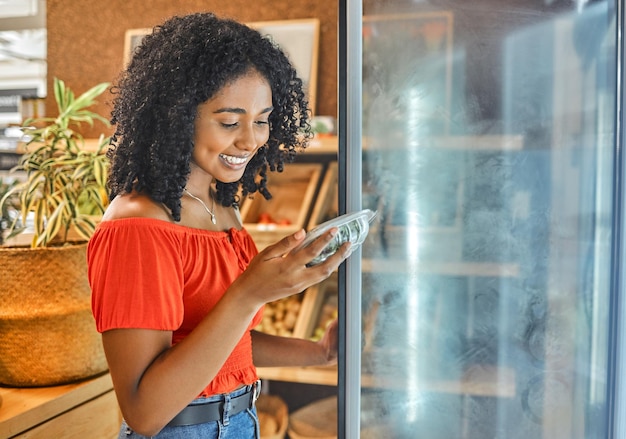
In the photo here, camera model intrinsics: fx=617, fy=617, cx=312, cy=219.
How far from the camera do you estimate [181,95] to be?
3.16ft

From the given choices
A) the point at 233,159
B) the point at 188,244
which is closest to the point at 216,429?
the point at 188,244

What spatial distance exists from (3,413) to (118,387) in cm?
60

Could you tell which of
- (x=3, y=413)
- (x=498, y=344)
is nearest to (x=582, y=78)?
(x=498, y=344)

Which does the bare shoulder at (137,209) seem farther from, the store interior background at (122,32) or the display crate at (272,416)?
the display crate at (272,416)

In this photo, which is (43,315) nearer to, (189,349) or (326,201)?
(189,349)

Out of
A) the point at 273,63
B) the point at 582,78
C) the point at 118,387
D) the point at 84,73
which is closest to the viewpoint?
the point at 118,387

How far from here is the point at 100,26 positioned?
9.21ft

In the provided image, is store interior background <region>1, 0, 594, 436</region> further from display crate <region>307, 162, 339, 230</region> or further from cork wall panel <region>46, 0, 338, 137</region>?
display crate <region>307, 162, 339, 230</region>

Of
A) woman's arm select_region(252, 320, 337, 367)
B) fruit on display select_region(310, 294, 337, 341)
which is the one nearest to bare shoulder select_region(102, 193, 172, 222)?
woman's arm select_region(252, 320, 337, 367)

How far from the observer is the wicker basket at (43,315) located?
1.47 m

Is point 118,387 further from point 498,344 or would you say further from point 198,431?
point 498,344

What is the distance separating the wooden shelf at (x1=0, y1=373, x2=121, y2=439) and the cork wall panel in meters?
1.49

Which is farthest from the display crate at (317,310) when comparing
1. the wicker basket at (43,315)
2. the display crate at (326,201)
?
the wicker basket at (43,315)

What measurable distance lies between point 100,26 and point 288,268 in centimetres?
235
